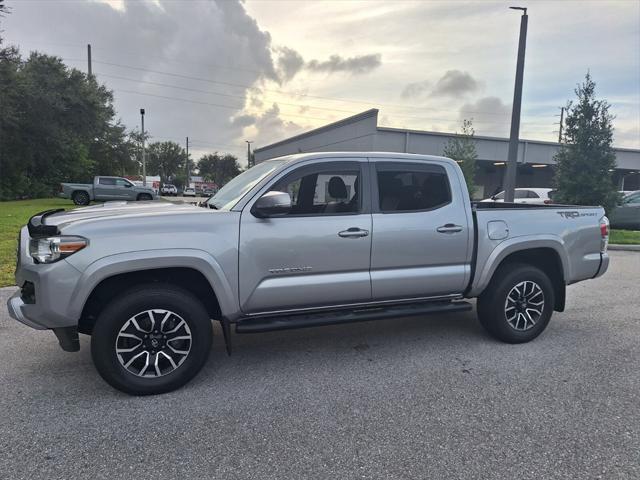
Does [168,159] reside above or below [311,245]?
above

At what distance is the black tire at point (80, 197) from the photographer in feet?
79.6

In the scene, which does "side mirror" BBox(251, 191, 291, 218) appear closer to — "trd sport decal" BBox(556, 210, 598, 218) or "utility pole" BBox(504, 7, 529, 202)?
"trd sport decal" BBox(556, 210, 598, 218)

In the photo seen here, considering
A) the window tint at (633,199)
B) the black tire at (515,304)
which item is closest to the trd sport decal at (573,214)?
the black tire at (515,304)

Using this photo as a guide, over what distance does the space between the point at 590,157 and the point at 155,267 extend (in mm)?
13247

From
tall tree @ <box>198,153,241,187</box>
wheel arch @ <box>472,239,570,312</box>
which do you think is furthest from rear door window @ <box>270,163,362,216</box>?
tall tree @ <box>198,153,241,187</box>

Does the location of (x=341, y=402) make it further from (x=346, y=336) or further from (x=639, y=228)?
(x=639, y=228)

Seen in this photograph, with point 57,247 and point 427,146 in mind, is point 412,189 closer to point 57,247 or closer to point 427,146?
point 57,247

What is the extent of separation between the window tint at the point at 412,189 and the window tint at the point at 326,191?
0.27m

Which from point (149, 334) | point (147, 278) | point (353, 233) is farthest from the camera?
point (353, 233)

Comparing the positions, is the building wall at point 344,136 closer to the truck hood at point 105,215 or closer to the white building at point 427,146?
the white building at point 427,146

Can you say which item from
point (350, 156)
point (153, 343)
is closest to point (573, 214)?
point (350, 156)

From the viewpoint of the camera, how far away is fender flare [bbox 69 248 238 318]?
323cm

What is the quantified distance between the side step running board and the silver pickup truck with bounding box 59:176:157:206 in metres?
24.2

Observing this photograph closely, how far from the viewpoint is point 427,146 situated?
24.0m
